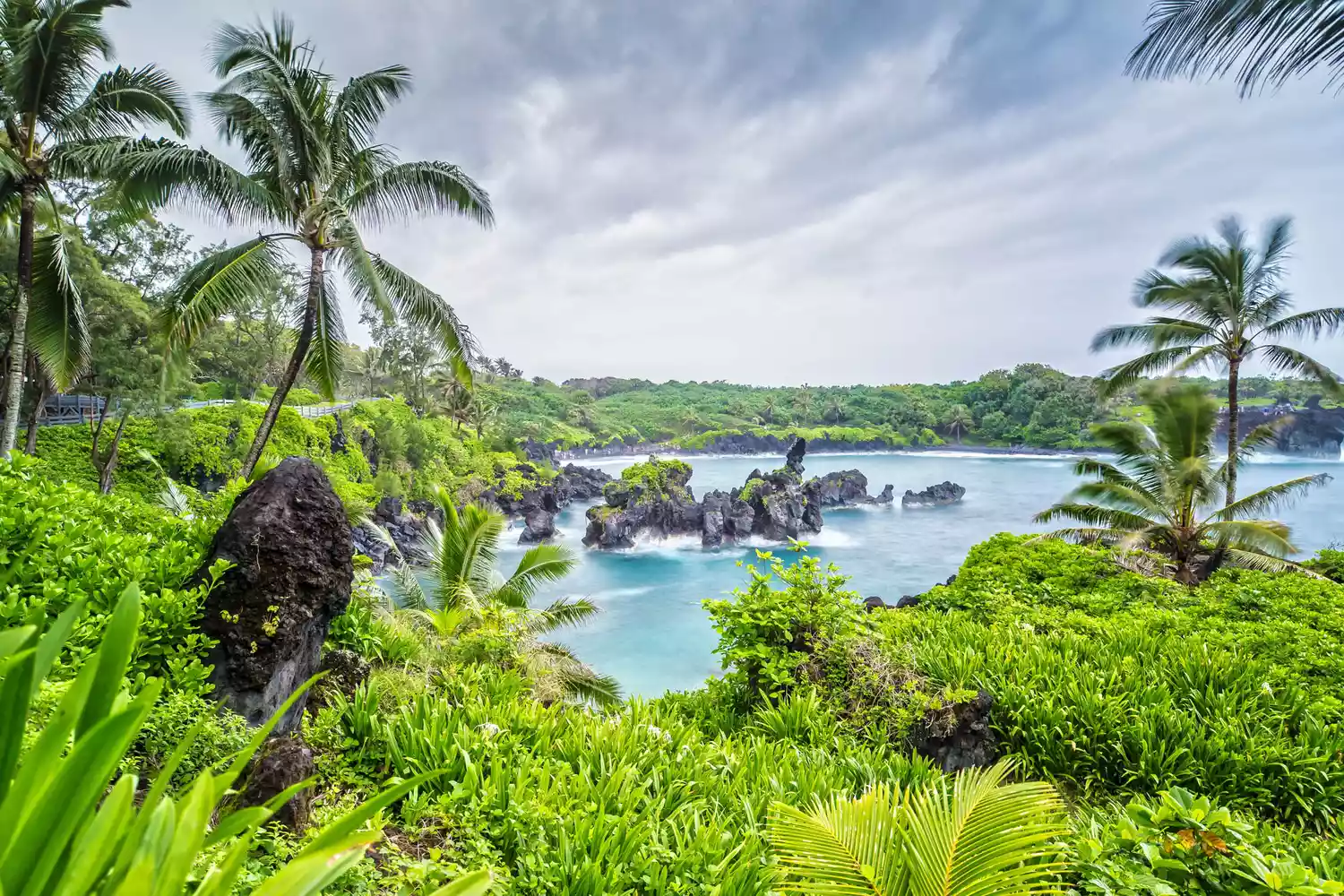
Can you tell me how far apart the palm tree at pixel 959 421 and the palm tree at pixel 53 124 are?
231 feet

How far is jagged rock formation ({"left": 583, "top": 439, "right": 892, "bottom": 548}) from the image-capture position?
2842cm

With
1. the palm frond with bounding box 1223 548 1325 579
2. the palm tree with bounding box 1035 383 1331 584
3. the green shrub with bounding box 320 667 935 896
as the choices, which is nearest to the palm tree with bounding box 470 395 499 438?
the palm tree with bounding box 1035 383 1331 584

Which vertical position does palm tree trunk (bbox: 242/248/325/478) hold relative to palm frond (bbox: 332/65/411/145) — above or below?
below

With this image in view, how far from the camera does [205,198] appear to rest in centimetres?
743

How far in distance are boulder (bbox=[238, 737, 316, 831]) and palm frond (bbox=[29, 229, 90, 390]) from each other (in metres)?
9.17

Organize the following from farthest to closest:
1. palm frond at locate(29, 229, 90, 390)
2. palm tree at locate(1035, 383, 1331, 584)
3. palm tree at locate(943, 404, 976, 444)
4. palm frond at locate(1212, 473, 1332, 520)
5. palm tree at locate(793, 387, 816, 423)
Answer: palm tree at locate(793, 387, 816, 423), palm tree at locate(943, 404, 976, 444), palm frond at locate(1212, 473, 1332, 520), palm tree at locate(1035, 383, 1331, 584), palm frond at locate(29, 229, 90, 390)

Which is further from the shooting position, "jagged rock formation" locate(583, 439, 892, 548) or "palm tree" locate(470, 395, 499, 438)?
"palm tree" locate(470, 395, 499, 438)

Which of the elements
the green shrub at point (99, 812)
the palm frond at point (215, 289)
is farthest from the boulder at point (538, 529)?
the green shrub at point (99, 812)

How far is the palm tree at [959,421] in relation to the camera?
214ft

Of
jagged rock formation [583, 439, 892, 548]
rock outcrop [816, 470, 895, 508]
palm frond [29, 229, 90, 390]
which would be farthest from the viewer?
rock outcrop [816, 470, 895, 508]

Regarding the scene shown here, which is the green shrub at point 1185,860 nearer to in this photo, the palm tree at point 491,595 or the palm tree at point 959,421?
the palm tree at point 491,595

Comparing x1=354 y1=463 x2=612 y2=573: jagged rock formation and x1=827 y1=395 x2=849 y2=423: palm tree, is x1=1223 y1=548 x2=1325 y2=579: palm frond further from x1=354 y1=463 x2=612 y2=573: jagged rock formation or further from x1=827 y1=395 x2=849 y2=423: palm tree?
x1=827 y1=395 x2=849 y2=423: palm tree

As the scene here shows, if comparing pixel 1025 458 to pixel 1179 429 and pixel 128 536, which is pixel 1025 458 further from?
pixel 128 536

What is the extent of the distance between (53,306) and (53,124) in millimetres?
2422
